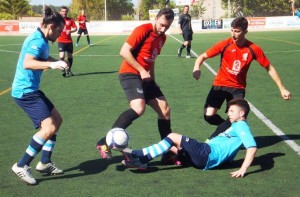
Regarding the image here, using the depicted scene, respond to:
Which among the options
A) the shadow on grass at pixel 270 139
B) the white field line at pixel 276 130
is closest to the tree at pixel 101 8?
the white field line at pixel 276 130

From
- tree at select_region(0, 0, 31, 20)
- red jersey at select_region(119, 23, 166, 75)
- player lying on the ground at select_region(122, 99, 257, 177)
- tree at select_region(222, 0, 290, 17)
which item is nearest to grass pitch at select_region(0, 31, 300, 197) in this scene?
player lying on the ground at select_region(122, 99, 257, 177)

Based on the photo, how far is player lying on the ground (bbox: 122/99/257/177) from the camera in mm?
5242

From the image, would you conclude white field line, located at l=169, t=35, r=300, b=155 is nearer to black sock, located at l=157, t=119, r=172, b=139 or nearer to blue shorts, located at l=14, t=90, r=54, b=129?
black sock, located at l=157, t=119, r=172, b=139

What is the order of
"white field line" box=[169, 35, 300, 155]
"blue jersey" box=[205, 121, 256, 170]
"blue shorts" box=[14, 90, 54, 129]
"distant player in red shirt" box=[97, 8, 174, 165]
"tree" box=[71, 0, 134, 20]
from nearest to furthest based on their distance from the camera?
"blue shorts" box=[14, 90, 54, 129] → "blue jersey" box=[205, 121, 256, 170] → "distant player in red shirt" box=[97, 8, 174, 165] → "white field line" box=[169, 35, 300, 155] → "tree" box=[71, 0, 134, 20]

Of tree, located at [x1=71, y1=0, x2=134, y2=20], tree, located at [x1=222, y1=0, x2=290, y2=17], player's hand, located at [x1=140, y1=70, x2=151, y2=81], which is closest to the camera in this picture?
player's hand, located at [x1=140, y1=70, x2=151, y2=81]

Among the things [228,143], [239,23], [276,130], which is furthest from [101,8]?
[228,143]

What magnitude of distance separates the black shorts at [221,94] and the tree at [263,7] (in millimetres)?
81397

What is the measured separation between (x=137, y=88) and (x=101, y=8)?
8898 cm

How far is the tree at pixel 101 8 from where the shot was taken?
9138cm

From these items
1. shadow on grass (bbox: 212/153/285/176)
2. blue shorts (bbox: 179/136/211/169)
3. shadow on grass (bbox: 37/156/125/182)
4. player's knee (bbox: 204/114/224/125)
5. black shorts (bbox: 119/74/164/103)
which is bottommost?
shadow on grass (bbox: 212/153/285/176)

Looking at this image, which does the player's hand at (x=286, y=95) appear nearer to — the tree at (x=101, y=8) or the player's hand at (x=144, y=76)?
the player's hand at (x=144, y=76)

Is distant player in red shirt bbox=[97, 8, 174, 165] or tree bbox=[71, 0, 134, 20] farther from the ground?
tree bbox=[71, 0, 134, 20]

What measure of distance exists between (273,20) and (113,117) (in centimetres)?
4834

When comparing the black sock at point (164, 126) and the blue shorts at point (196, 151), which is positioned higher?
the black sock at point (164, 126)
